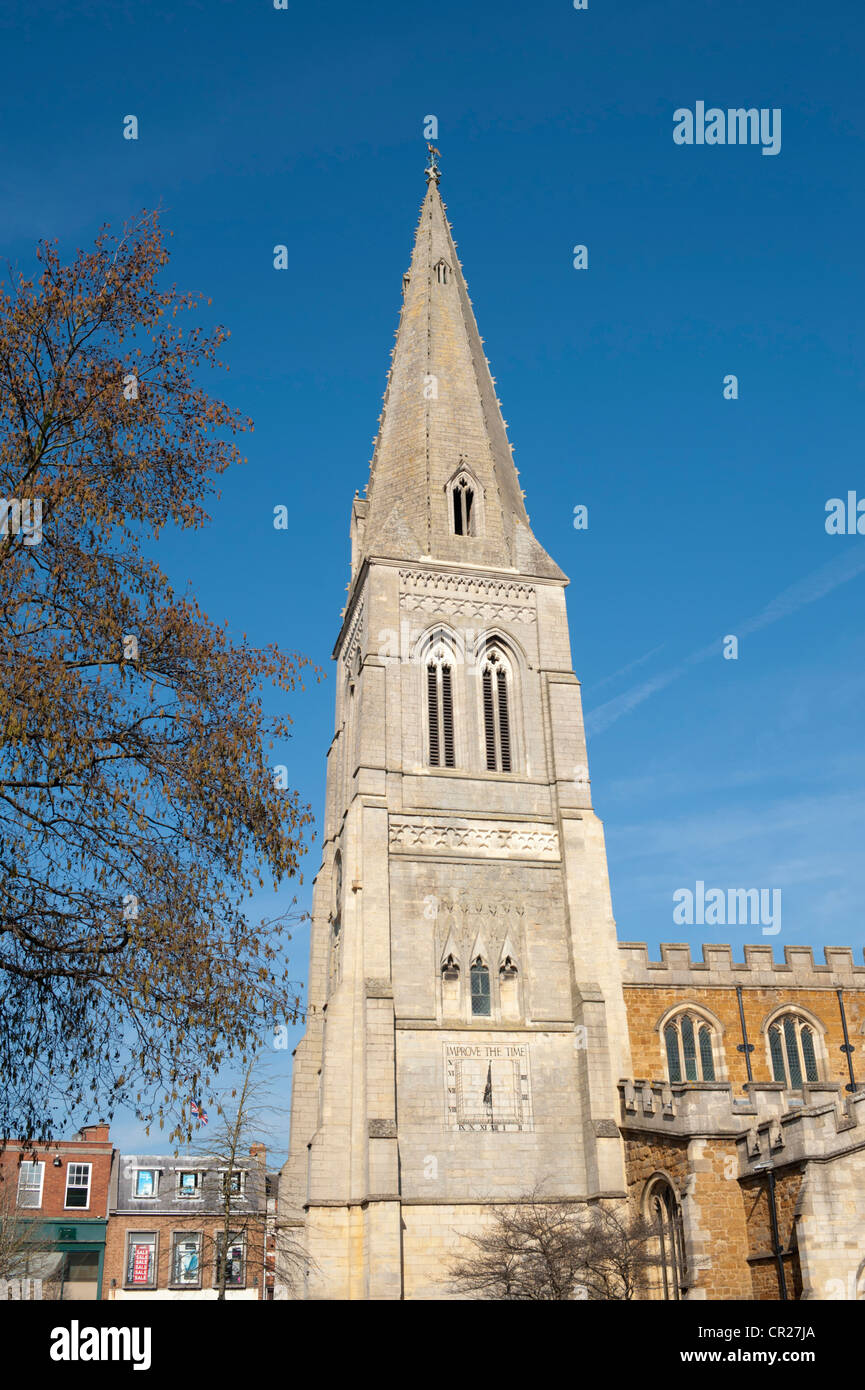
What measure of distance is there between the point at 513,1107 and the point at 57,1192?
23.5 meters

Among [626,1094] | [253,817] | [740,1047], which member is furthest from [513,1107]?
[253,817]

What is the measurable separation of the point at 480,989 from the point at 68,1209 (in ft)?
75.7

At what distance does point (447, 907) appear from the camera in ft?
102

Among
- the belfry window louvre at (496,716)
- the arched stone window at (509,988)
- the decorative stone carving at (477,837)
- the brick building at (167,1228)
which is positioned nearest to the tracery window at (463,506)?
the belfry window louvre at (496,716)

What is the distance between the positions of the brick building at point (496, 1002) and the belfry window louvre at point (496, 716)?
0.09 meters

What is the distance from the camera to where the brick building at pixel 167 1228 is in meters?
41.0

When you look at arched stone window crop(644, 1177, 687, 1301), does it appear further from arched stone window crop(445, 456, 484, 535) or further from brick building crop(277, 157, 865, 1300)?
arched stone window crop(445, 456, 484, 535)

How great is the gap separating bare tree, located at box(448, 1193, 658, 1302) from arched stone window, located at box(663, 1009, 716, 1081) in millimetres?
6664

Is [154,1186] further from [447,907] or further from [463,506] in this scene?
[463,506]

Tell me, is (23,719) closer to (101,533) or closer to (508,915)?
(101,533)

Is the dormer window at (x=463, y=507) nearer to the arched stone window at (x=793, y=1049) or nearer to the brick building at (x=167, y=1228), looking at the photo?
the arched stone window at (x=793, y=1049)

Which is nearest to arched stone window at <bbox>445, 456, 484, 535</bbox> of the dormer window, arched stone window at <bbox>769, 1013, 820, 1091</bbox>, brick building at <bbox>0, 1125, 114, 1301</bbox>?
the dormer window

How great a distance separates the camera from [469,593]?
36250mm

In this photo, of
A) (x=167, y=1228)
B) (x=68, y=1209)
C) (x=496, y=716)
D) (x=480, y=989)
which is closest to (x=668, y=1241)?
(x=480, y=989)
